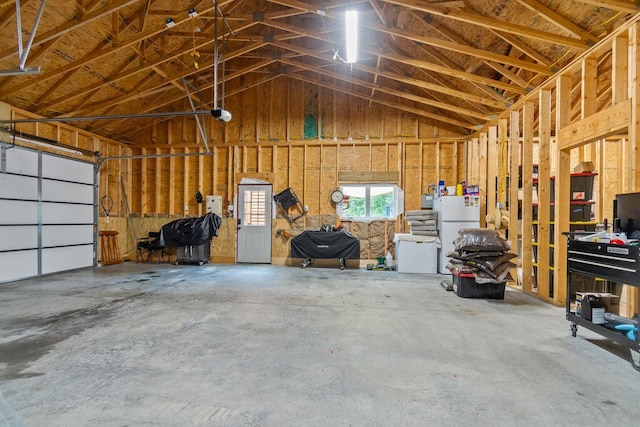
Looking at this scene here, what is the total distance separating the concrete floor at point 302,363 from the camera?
1.78 metres

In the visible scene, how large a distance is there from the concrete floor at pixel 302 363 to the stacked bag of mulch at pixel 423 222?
262 cm

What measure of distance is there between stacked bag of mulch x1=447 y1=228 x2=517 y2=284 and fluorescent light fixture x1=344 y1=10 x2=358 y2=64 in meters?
3.53

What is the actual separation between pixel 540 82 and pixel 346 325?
510cm

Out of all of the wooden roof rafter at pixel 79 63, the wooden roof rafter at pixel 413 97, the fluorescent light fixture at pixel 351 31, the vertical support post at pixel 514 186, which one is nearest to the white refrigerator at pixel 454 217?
the vertical support post at pixel 514 186

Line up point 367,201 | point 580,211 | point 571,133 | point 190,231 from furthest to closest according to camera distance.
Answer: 1. point 367,201
2. point 190,231
3. point 580,211
4. point 571,133

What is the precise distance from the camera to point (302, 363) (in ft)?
7.86

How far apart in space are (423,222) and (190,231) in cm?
579

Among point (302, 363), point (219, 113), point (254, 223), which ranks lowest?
point (302, 363)

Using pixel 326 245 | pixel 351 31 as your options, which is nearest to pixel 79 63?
pixel 351 31

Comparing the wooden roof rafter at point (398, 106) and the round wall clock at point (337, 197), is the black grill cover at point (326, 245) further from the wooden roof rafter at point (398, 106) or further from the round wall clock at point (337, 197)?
the wooden roof rafter at point (398, 106)

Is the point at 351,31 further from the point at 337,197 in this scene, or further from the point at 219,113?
the point at 337,197

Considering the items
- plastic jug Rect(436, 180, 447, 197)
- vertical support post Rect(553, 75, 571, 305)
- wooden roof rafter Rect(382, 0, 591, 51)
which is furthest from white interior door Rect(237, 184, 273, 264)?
vertical support post Rect(553, 75, 571, 305)

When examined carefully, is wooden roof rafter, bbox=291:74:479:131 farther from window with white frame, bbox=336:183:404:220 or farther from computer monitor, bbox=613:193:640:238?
computer monitor, bbox=613:193:640:238

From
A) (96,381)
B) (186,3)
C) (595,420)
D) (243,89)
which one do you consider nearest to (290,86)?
(243,89)
